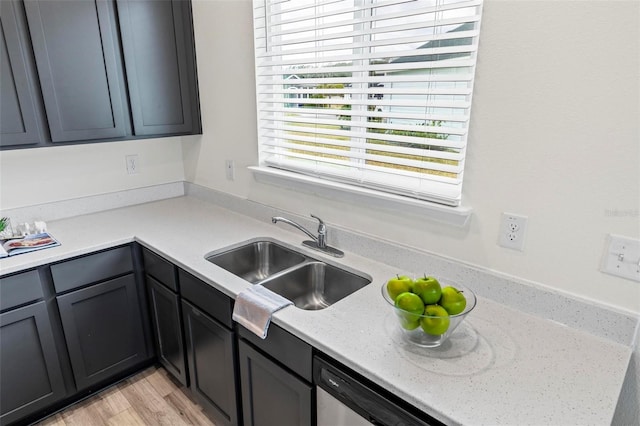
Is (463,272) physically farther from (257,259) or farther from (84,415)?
(84,415)

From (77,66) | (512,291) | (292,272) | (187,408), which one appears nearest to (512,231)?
(512,291)

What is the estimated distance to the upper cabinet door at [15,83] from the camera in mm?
1629

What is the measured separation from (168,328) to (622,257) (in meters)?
1.91

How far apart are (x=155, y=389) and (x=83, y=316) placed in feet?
1.88

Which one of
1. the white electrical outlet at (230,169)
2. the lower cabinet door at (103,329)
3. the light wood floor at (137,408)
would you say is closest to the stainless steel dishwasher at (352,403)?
the light wood floor at (137,408)

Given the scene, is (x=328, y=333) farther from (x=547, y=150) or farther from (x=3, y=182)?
(x=3, y=182)

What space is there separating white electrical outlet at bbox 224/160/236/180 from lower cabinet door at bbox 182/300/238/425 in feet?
2.76

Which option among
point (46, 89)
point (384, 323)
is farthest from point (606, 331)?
point (46, 89)

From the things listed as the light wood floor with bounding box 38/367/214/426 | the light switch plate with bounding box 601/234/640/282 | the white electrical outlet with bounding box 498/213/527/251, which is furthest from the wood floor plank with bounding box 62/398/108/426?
the light switch plate with bounding box 601/234/640/282

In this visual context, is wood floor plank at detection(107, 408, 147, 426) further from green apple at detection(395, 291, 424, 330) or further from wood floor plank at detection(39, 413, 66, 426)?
green apple at detection(395, 291, 424, 330)

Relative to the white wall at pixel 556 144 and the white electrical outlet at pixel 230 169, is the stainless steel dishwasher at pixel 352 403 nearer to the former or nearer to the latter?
the white wall at pixel 556 144

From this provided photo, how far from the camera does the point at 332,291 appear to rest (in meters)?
1.67

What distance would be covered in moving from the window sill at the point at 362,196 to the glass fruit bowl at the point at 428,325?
373 mm

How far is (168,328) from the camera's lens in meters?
1.95
